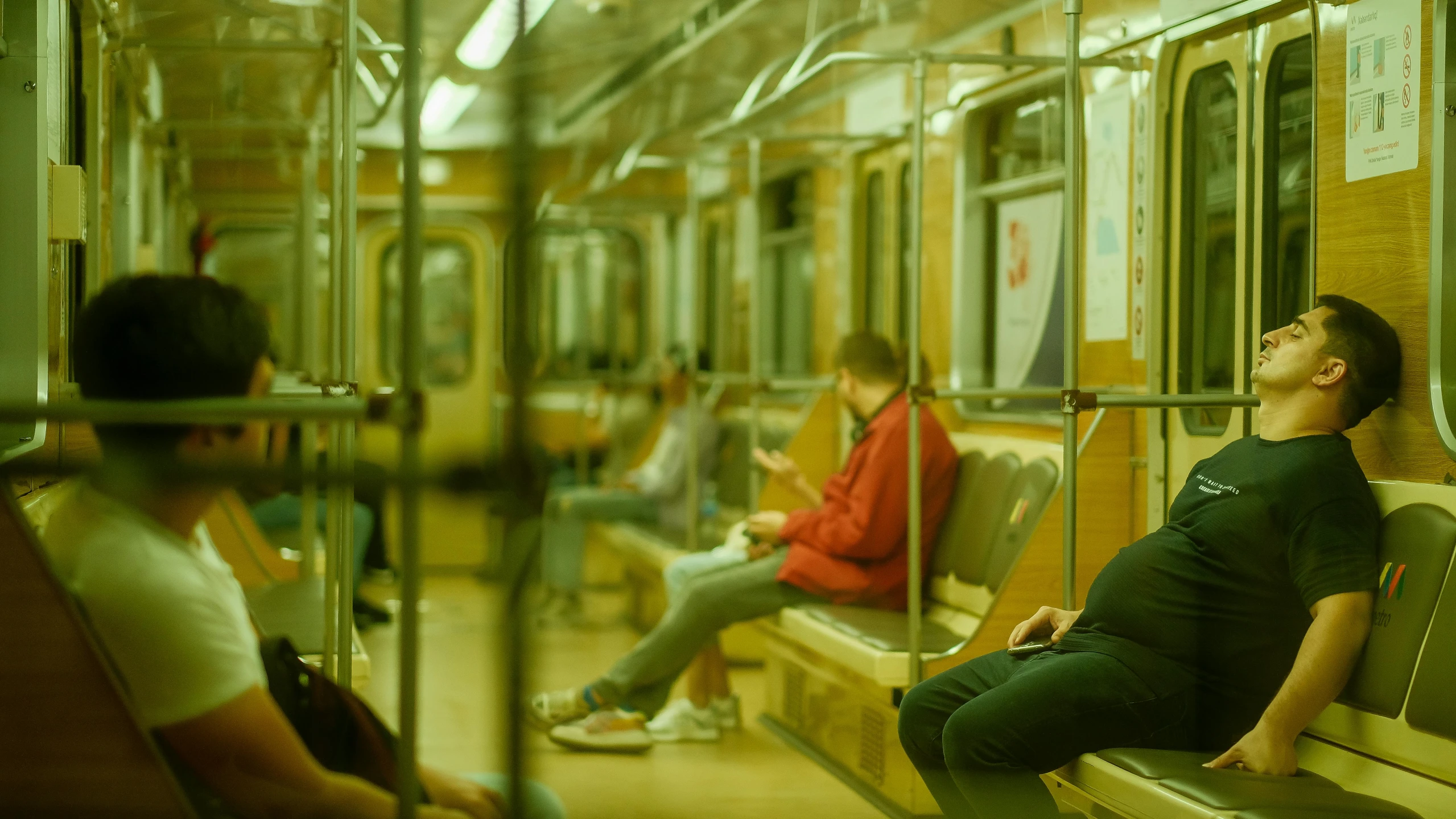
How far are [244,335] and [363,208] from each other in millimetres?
8108

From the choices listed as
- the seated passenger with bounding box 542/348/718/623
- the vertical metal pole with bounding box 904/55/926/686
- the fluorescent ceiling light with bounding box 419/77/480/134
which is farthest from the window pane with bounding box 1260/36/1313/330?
the fluorescent ceiling light with bounding box 419/77/480/134

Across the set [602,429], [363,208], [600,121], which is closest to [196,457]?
[600,121]

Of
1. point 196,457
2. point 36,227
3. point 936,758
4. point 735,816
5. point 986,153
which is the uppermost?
point 986,153

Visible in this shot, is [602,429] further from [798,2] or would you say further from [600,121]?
[798,2]

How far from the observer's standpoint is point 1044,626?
2.81 metres

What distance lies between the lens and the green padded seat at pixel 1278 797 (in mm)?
2117

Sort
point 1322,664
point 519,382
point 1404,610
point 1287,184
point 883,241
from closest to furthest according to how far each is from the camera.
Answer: point 519,382 < point 1322,664 < point 1404,610 < point 1287,184 < point 883,241

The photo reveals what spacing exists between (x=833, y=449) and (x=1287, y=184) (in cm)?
260

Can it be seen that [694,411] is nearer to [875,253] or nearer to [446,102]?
[875,253]

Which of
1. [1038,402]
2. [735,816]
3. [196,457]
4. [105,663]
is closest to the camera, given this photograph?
[105,663]

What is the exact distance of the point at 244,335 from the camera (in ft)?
5.06

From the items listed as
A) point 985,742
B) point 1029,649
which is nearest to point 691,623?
point 1029,649

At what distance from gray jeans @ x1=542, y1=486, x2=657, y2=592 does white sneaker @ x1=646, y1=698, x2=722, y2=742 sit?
2510mm

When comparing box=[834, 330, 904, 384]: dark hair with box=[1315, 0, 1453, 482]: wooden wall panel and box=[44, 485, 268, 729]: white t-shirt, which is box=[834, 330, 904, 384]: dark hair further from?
box=[44, 485, 268, 729]: white t-shirt
